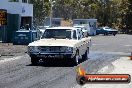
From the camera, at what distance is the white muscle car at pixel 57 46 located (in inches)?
683

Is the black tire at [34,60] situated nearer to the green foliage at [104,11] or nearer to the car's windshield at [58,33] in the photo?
the car's windshield at [58,33]

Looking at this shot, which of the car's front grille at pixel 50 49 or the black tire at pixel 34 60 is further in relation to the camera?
the black tire at pixel 34 60

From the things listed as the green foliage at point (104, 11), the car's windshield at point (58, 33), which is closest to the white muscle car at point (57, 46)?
the car's windshield at point (58, 33)

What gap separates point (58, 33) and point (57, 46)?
168cm

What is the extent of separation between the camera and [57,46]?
17.3 metres

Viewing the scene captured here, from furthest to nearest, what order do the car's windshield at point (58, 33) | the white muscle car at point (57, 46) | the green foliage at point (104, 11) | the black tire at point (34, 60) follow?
1. the green foliage at point (104, 11)
2. the car's windshield at point (58, 33)
3. the black tire at point (34, 60)
4. the white muscle car at point (57, 46)

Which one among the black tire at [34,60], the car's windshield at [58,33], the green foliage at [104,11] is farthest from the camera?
the green foliage at [104,11]

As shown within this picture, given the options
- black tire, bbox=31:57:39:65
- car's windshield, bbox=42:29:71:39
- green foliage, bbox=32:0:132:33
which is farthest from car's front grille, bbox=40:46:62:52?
green foliage, bbox=32:0:132:33

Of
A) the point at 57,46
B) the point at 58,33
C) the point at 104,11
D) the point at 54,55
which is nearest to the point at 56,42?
the point at 57,46

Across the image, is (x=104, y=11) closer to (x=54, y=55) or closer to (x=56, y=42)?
(x=56, y=42)

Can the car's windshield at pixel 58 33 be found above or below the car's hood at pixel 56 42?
above

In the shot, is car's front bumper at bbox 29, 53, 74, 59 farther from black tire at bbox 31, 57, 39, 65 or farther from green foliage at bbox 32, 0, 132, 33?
green foliage at bbox 32, 0, 132, 33

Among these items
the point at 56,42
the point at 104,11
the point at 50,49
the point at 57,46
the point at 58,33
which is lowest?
the point at 104,11

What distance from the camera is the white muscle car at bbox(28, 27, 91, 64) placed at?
1736 centimetres
